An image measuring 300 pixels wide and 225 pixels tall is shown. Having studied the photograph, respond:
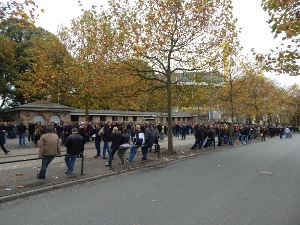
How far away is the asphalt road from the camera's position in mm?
5742

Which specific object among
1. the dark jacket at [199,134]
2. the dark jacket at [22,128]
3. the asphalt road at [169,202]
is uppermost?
the dark jacket at [22,128]

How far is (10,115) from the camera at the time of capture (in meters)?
32.9

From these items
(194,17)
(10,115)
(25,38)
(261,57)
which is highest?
(25,38)

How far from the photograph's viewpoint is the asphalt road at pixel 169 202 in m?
5.74

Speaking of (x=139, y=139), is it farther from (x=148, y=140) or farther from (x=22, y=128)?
(x=22, y=128)

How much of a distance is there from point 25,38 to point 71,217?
40.6m

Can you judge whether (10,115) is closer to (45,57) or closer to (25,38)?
(45,57)

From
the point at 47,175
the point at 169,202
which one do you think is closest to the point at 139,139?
the point at 47,175

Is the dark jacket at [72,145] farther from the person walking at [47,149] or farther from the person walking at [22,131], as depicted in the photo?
the person walking at [22,131]

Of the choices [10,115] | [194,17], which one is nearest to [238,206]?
[194,17]

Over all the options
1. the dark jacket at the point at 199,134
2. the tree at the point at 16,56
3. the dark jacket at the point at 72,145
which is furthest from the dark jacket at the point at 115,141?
the tree at the point at 16,56

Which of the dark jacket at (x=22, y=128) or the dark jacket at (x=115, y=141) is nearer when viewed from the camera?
the dark jacket at (x=115, y=141)

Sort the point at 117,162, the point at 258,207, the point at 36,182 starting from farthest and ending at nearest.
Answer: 1. the point at 117,162
2. the point at 36,182
3. the point at 258,207

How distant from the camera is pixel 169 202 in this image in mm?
6953
